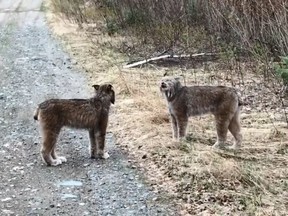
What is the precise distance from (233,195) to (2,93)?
6.56m

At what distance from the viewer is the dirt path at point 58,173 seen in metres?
5.68

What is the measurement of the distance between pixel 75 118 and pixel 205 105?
5.26ft

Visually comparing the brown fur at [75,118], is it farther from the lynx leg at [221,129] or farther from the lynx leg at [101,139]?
the lynx leg at [221,129]

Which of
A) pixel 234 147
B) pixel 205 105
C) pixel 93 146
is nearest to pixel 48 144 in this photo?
pixel 93 146

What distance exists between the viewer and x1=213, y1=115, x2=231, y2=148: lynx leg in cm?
728

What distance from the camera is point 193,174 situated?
6160 mm

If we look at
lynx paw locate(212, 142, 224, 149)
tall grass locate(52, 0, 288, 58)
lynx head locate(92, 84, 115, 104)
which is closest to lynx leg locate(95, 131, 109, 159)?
lynx head locate(92, 84, 115, 104)

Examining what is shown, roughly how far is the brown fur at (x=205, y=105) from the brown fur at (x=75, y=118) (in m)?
0.80

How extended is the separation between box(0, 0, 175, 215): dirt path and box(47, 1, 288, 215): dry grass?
0.88 feet

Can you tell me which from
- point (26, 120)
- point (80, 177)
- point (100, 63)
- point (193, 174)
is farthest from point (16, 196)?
point (100, 63)

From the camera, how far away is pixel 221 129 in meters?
7.32

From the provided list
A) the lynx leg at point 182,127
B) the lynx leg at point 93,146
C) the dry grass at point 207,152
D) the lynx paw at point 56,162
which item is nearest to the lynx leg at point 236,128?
the dry grass at point 207,152

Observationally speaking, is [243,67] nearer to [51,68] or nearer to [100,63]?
[100,63]

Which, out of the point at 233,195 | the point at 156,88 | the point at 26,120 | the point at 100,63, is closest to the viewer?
the point at 233,195
